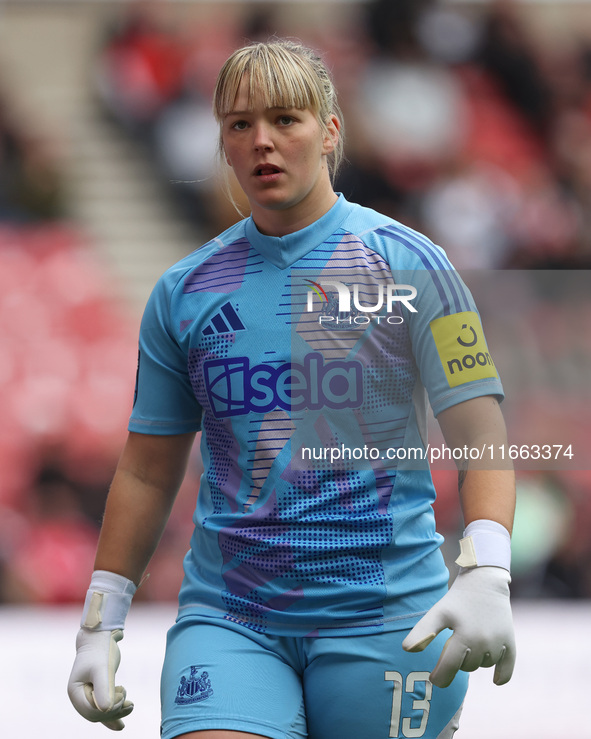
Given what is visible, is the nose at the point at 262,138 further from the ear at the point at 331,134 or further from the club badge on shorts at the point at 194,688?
the club badge on shorts at the point at 194,688

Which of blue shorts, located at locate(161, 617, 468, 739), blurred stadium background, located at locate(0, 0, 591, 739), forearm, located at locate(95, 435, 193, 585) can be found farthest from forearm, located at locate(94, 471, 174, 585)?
blurred stadium background, located at locate(0, 0, 591, 739)

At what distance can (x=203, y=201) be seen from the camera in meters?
6.11

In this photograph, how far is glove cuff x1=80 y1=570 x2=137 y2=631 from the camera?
1.74 metres

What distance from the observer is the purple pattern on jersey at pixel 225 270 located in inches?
65.2

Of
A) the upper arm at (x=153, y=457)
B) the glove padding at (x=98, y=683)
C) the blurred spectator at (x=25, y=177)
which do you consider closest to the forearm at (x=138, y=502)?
the upper arm at (x=153, y=457)

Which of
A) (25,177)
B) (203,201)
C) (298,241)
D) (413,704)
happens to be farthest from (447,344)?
(25,177)

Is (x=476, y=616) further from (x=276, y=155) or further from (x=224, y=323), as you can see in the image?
(x=276, y=155)

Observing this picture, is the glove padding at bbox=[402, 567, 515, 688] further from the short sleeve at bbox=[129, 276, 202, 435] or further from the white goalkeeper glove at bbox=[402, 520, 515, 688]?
the short sleeve at bbox=[129, 276, 202, 435]

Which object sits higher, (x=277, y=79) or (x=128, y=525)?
(x=277, y=79)

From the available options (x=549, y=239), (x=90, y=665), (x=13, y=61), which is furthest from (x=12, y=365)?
(x=90, y=665)

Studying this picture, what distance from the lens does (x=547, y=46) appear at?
627cm

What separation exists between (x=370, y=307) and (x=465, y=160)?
4.63 m

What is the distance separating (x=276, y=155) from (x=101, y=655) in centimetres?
82

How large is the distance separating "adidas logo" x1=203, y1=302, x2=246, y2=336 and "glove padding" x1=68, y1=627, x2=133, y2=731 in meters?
0.53
